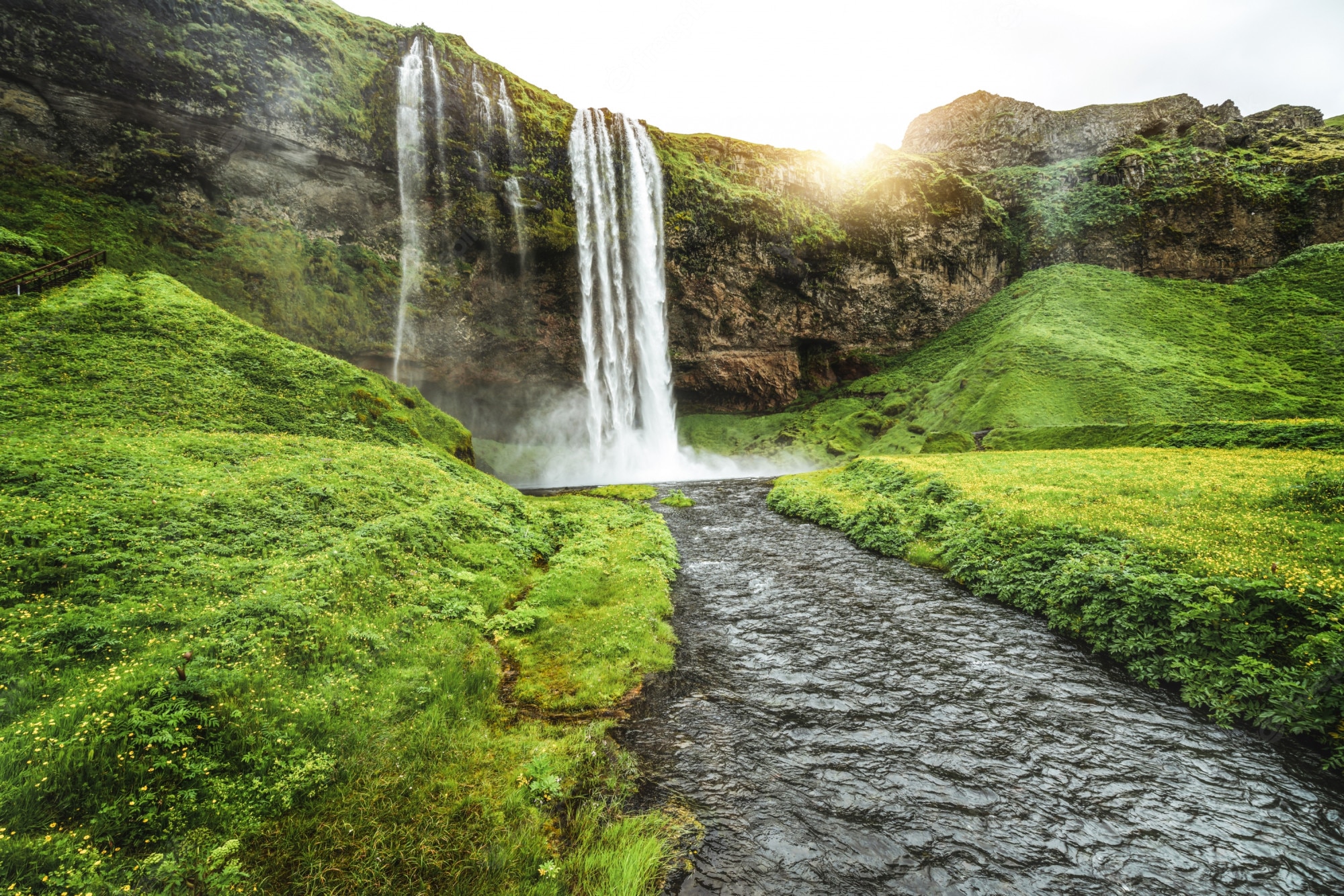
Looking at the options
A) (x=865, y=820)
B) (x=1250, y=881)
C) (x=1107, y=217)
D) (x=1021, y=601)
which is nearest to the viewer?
(x=1250, y=881)

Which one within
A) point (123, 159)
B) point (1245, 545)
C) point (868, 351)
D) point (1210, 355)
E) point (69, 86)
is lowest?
point (1245, 545)

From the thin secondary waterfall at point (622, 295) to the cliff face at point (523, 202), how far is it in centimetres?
256

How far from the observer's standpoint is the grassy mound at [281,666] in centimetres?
476

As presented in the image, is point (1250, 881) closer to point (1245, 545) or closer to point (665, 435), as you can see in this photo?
point (1245, 545)

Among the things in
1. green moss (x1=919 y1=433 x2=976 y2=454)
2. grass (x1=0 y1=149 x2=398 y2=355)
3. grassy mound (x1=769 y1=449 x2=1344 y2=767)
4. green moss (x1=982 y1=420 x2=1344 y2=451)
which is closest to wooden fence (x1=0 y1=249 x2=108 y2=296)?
grass (x1=0 y1=149 x2=398 y2=355)

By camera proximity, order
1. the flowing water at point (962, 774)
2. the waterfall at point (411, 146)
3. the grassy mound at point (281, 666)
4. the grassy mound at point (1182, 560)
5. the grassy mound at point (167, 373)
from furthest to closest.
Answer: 1. the waterfall at point (411, 146)
2. the grassy mound at point (167, 373)
3. the grassy mound at point (1182, 560)
4. the flowing water at point (962, 774)
5. the grassy mound at point (281, 666)

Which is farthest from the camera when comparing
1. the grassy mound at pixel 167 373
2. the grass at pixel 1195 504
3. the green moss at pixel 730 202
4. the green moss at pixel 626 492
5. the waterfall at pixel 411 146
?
the green moss at pixel 730 202

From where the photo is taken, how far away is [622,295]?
57250 millimetres

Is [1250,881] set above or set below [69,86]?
below

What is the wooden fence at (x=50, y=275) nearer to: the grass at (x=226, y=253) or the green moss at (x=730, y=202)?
the grass at (x=226, y=253)

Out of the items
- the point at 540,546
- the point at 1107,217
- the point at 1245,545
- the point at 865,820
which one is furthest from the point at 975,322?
the point at 865,820

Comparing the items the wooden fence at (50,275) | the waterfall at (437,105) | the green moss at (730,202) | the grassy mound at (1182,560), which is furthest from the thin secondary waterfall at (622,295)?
the grassy mound at (1182,560)

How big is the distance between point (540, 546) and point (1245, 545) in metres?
18.8

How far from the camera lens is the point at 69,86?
34094mm
